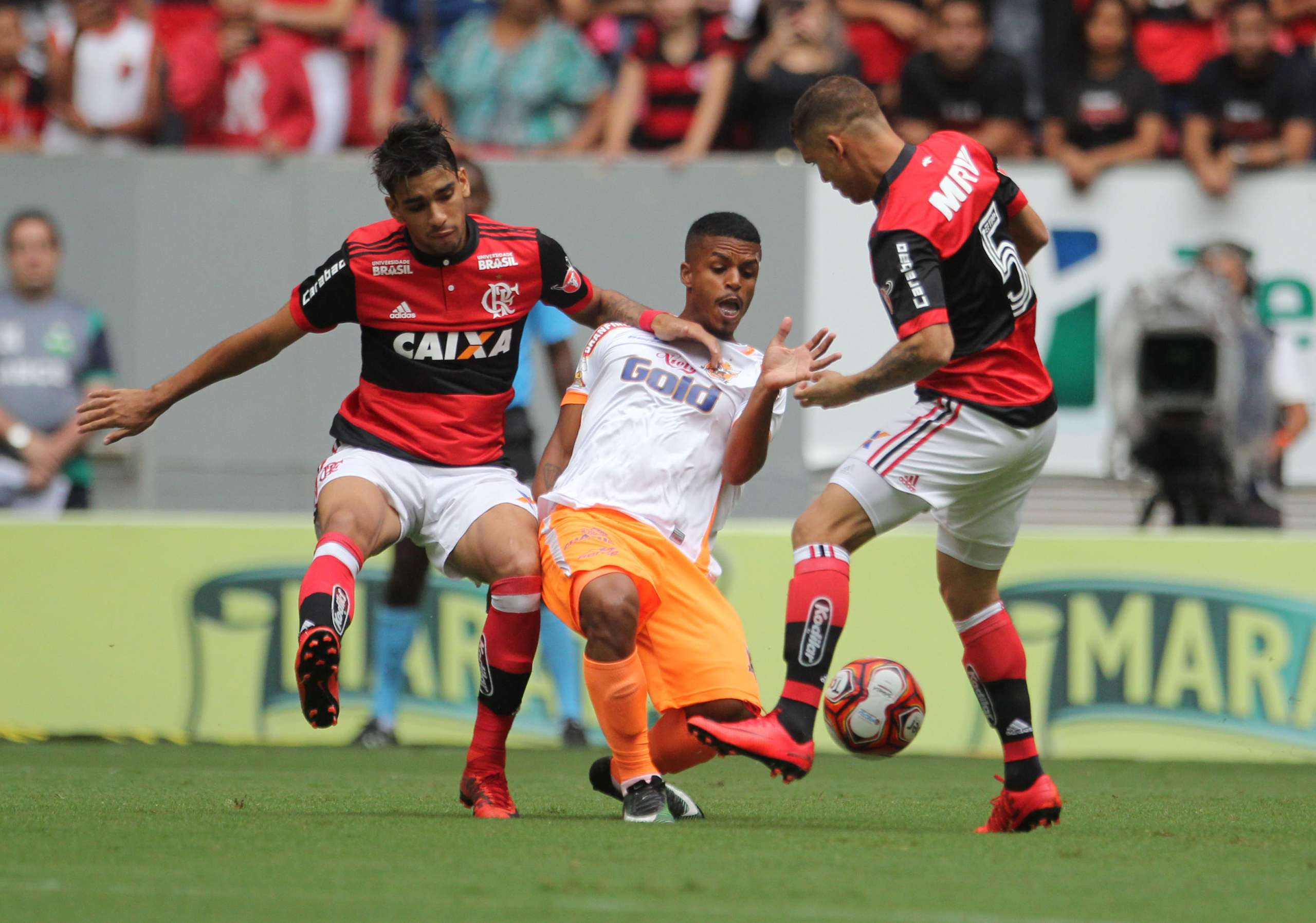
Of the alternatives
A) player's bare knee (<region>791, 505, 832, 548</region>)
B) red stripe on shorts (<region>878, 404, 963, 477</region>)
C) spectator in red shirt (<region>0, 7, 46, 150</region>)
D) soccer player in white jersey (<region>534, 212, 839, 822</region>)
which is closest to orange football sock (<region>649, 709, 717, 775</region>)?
soccer player in white jersey (<region>534, 212, 839, 822</region>)

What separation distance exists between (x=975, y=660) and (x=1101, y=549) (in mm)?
3475

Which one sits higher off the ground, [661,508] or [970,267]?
[970,267]

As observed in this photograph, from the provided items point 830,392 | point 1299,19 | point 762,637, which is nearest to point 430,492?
point 830,392

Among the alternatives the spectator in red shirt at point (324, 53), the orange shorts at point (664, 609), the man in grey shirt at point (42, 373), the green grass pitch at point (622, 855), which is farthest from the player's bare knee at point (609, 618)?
the spectator in red shirt at point (324, 53)

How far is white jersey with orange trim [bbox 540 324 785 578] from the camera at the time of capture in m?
5.55

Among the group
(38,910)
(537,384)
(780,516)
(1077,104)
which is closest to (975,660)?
(38,910)

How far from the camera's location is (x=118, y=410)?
5.51 m

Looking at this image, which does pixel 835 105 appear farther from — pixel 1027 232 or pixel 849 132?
pixel 1027 232

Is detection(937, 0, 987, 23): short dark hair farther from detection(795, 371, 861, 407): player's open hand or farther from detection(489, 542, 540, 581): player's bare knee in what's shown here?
detection(489, 542, 540, 581): player's bare knee

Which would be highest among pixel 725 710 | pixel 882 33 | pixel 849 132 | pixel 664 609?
pixel 882 33

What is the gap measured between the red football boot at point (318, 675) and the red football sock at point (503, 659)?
0.66m

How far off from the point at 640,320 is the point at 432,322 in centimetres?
69

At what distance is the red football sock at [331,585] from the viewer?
5.01 metres

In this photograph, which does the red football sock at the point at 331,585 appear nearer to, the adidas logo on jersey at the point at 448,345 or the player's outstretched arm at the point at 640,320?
the adidas logo on jersey at the point at 448,345
